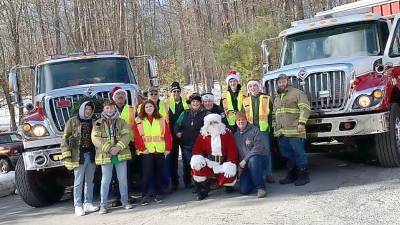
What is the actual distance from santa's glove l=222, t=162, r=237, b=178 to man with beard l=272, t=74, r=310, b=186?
1068mm

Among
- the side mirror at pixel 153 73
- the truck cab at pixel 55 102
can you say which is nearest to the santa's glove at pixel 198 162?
the truck cab at pixel 55 102

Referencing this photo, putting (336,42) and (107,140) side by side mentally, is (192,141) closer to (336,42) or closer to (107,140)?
(107,140)

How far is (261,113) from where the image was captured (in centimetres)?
867

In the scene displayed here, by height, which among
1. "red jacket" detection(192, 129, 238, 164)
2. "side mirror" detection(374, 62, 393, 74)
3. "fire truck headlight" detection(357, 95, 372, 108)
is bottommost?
"red jacket" detection(192, 129, 238, 164)

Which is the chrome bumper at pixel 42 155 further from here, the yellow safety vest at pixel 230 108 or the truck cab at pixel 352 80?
the truck cab at pixel 352 80

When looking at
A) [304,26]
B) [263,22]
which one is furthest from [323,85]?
[263,22]

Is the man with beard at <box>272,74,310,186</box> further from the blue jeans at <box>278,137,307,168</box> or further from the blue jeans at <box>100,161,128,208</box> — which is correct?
the blue jeans at <box>100,161,128,208</box>

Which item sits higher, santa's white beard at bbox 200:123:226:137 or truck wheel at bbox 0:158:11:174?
santa's white beard at bbox 200:123:226:137

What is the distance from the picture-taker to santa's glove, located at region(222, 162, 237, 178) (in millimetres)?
7891

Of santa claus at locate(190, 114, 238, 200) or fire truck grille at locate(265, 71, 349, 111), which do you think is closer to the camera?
santa claus at locate(190, 114, 238, 200)

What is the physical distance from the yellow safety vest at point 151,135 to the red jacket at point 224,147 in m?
0.53

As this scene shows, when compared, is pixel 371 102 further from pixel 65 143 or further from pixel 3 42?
pixel 3 42

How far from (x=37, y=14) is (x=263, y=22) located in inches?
503

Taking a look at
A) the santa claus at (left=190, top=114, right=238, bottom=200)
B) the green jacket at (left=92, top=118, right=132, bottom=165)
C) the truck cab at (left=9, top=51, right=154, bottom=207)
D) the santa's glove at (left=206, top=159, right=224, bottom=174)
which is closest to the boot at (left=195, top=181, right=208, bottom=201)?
the santa claus at (left=190, top=114, right=238, bottom=200)
